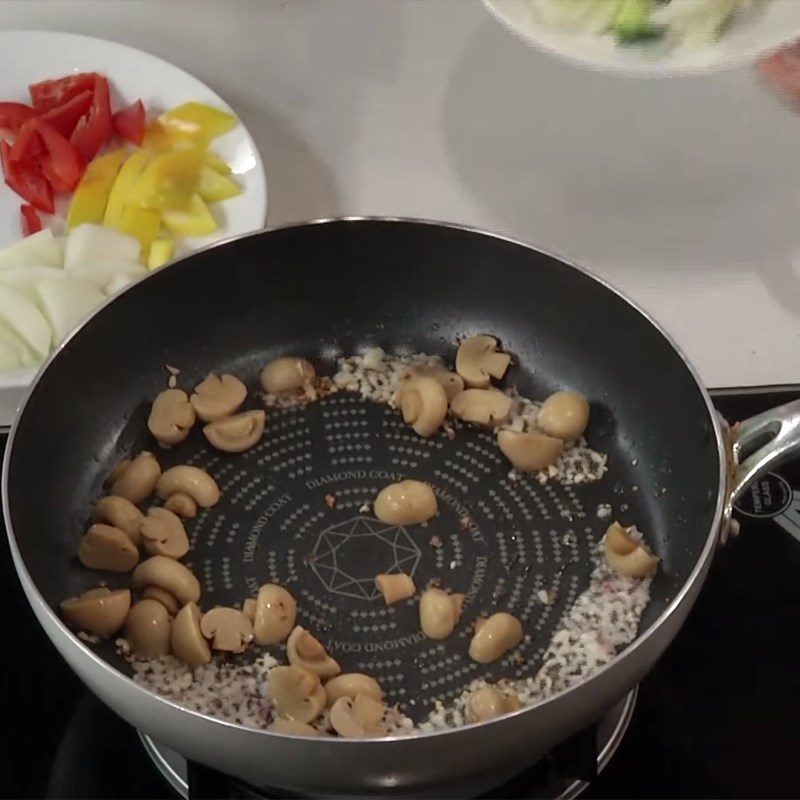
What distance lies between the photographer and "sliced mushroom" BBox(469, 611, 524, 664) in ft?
1.85

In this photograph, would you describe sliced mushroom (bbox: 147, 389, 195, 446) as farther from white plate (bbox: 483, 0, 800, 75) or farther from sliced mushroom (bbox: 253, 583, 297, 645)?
Result: white plate (bbox: 483, 0, 800, 75)

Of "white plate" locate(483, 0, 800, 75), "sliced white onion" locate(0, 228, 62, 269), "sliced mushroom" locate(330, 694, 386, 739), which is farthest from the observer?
"sliced white onion" locate(0, 228, 62, 269)

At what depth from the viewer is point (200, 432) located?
68cm

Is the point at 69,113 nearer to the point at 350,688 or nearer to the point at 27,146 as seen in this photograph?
the point at 27,146

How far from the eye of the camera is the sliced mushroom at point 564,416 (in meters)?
0.66

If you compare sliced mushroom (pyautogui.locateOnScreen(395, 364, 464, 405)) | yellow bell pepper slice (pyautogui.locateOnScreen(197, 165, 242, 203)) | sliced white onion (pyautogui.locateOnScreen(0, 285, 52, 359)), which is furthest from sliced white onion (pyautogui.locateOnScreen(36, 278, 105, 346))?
sliced mushroom (pyautogui.locateOnScreen(395, 364, 464, 405))

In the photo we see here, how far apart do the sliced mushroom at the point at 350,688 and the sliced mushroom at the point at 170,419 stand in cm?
21

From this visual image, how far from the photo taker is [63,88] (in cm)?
78

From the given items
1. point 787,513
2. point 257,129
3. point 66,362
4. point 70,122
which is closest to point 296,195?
point 257,129

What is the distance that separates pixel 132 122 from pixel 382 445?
1.05ft

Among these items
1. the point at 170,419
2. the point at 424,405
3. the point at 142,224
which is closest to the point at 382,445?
the point at 424,405

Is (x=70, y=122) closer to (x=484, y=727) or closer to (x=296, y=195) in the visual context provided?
(x=296, y=195)

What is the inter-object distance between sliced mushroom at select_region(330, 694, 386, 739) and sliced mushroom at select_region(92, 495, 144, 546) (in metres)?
0.17

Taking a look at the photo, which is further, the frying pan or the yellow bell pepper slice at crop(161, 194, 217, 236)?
the yellow bell pepper slice at crop(161, 194, 217, 236)
